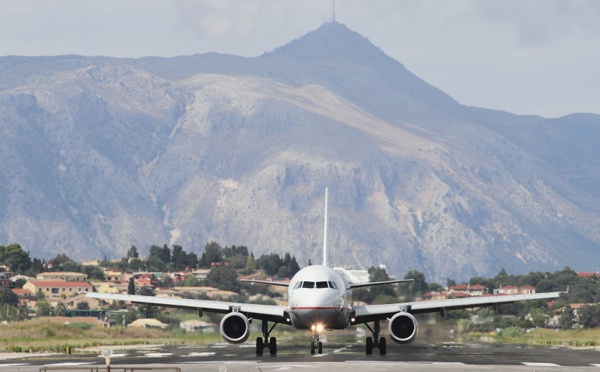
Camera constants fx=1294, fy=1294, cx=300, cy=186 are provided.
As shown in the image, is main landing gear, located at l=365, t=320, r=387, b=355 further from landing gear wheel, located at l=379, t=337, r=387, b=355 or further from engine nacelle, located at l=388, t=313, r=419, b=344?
engine nacelle, located at l=388, t=313, r=419, b=344

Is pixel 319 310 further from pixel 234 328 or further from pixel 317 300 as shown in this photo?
pixel 234 328

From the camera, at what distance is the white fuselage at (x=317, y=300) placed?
2527 inches

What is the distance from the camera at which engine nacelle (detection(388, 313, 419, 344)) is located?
6612 cm

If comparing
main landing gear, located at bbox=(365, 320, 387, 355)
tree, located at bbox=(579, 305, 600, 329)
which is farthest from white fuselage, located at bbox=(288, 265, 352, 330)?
tree, located at bbox=(579, 305, 600, 329)

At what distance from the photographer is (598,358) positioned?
69375 mm

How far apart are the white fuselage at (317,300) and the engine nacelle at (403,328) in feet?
8.48

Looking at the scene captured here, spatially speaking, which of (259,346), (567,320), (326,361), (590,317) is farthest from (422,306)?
(567,320)

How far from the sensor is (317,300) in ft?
211

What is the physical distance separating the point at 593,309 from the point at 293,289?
10328cm

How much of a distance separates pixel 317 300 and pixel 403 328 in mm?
5184

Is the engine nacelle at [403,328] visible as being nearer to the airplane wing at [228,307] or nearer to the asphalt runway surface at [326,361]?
the asphalt runway surface at [326,361]

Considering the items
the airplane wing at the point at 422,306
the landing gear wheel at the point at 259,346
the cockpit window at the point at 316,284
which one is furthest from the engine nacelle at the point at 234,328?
the airplane wing at the point at 422,306

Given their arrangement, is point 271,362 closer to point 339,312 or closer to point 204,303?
point 339,312

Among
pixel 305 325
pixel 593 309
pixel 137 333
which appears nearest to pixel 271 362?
pixel 305 325
